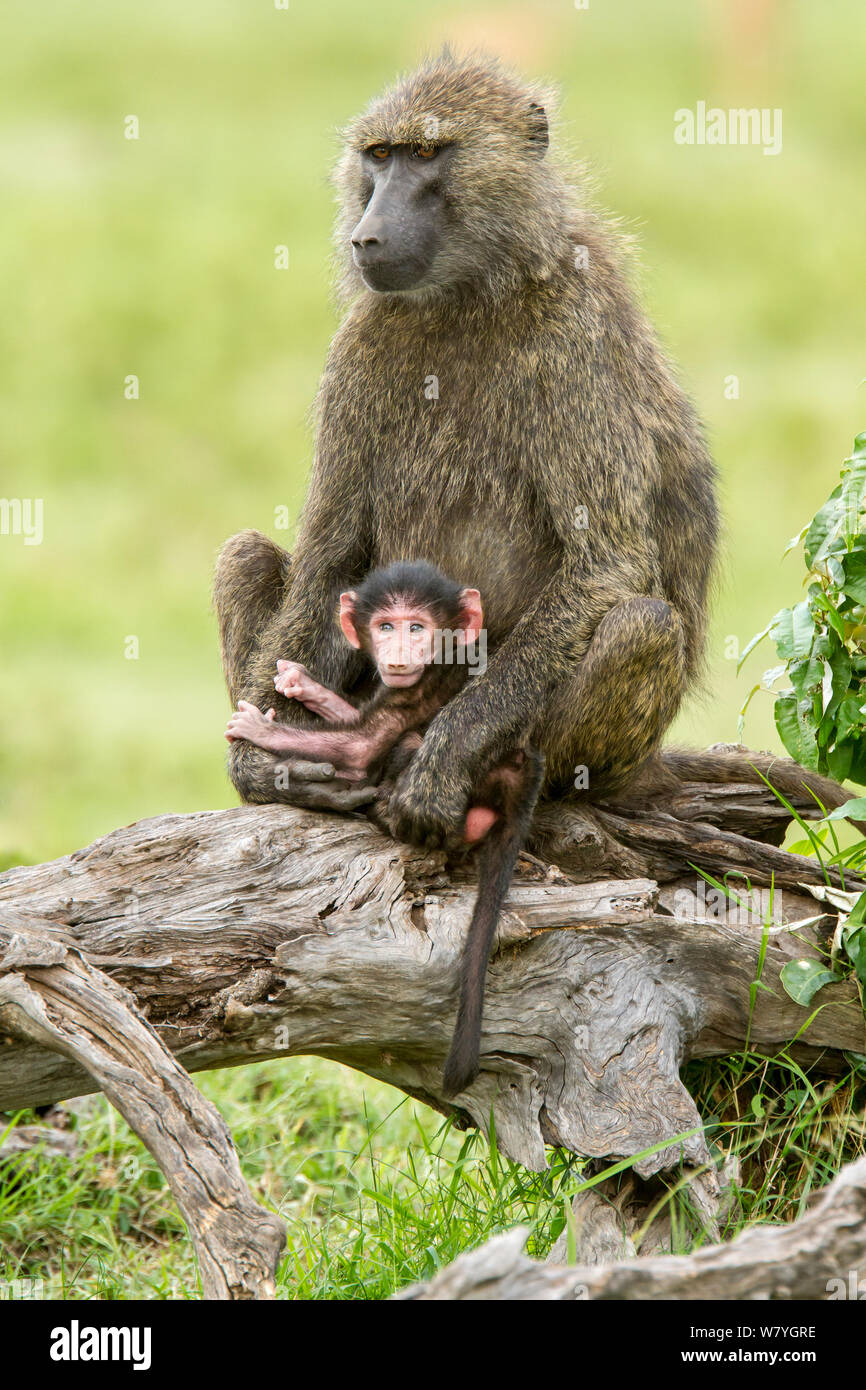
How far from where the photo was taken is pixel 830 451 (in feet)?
47.0

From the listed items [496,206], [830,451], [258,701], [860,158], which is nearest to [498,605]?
[258,701]

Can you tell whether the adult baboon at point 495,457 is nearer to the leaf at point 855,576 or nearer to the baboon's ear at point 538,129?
the baboon's ear at point 538,129

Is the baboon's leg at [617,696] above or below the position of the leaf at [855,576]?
below

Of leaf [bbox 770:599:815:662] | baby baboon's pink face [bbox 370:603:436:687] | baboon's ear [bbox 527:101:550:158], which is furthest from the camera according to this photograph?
baboon's ear [bbox 527:101:550:158]

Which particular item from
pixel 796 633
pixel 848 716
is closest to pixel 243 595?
pixel 796 633

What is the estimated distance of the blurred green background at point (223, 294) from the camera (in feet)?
37.6

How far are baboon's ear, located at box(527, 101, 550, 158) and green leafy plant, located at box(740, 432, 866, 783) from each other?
1.27 metres

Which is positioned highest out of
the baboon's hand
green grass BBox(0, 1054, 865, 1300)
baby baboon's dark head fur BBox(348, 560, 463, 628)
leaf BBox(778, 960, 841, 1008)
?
baby baboon's dark head fur BBox(348, 560, 463, 628)

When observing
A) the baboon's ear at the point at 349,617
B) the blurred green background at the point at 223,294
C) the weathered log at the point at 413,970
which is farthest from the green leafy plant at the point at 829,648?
the blurred green background at the point at 223,294

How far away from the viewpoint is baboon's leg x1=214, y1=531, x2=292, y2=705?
4324 mm

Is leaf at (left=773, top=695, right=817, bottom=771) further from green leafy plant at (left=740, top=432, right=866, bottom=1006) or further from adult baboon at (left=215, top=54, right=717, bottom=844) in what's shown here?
adult baboon at (left=215, top=54, right=717, bottom=844)

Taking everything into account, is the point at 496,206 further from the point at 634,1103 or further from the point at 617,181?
the point at 617,181

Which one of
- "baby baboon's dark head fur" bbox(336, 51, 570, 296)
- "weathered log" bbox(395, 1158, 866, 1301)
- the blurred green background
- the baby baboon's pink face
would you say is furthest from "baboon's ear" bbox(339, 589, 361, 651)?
the blurred green background

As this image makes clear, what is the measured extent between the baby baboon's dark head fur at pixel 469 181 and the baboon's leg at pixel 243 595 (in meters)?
0.83
